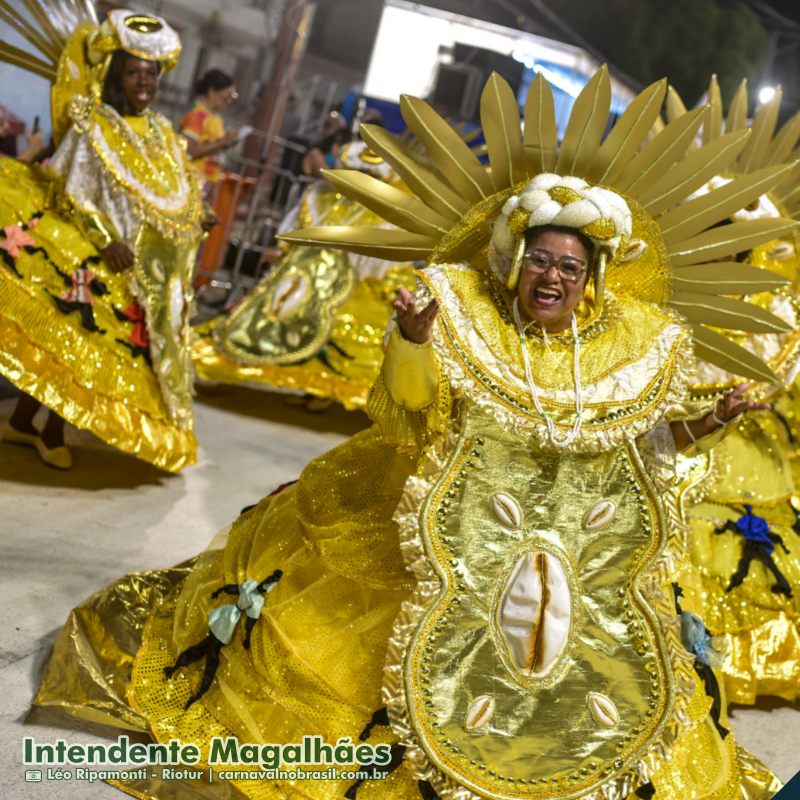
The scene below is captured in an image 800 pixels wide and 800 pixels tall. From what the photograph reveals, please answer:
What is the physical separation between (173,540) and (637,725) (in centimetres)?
200

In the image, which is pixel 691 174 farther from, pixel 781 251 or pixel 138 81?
pixel 138 81

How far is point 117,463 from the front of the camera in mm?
4277

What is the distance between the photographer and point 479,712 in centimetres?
207

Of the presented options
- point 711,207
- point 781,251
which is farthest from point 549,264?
point 781,251

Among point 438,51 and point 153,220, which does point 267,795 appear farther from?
point 438,51

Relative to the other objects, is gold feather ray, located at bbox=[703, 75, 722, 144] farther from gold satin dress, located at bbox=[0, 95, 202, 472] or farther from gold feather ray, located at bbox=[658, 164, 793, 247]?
gold satin dress, located at bbox=[0, 95, 202, 472]

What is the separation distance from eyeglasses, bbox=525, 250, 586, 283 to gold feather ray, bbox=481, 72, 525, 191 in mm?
225

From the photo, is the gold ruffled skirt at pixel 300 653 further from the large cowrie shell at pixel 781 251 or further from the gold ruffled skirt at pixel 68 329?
the large cowrie shell at pixel 781 251

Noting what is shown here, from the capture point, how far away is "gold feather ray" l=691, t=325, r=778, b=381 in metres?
2.52

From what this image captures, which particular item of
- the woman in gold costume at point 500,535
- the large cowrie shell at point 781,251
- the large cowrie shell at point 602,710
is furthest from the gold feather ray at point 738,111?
the large cowrie shell at point 602,710

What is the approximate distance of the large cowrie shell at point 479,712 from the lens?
2.06 metres

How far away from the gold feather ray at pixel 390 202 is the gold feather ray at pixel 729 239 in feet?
1.96

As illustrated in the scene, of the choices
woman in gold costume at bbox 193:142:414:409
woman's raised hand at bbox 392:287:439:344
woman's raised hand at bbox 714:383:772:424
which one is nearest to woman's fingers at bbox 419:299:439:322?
woman's raised hand at bbox 392:287:439:344

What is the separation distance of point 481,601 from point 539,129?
109cm
